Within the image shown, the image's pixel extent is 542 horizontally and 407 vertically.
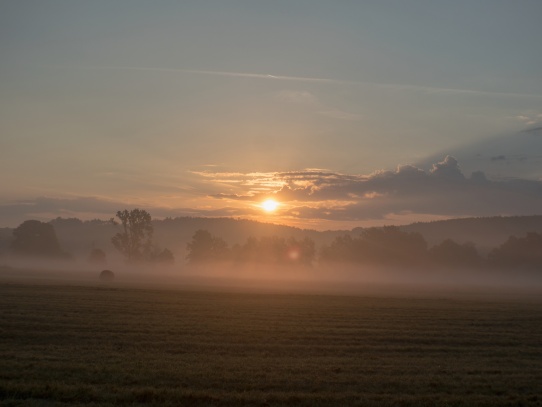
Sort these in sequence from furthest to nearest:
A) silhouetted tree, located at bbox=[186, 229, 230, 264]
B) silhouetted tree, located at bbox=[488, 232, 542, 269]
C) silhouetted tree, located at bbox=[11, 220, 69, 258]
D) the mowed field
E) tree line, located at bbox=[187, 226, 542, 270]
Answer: silhouetted tree, located at bbox=[186, 229, 230, 264]
silhouetted tree, located at bbox=[11, 220, 69, 258]
tree line, located at bbox=[187, 226, 542, 270]
silhouetted tree, located at bbox=[488, 232, 542, 269]
the mowed field

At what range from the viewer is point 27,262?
158500mm

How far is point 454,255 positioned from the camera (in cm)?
15762

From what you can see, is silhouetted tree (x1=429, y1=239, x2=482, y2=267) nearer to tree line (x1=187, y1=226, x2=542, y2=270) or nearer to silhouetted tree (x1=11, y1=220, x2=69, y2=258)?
tree line (x1=187, y1=226, x2=542, y2=270)

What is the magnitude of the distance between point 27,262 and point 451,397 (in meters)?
162

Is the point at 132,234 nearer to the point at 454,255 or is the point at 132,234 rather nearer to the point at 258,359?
the point at 454,255

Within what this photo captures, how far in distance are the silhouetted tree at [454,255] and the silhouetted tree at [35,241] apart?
11095cm

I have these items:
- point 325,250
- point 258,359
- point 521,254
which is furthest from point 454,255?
point 258,359

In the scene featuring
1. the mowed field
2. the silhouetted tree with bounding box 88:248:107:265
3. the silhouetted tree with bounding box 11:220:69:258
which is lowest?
the mowed field

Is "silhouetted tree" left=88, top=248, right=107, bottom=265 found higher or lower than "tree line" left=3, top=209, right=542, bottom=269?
lower

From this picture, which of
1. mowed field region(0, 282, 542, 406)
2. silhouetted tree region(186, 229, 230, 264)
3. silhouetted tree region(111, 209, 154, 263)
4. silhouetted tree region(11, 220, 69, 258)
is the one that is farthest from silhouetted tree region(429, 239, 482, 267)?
mowed field region(0, 282, 542, 406)

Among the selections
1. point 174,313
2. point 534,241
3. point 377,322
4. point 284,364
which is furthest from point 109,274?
point 534,241

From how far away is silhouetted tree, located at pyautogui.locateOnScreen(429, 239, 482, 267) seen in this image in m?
155

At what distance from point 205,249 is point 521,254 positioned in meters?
90.7

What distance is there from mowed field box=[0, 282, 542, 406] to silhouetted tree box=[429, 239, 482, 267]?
125167mm
